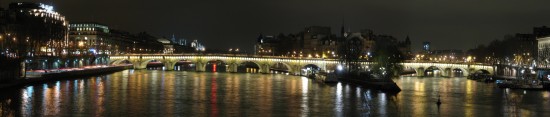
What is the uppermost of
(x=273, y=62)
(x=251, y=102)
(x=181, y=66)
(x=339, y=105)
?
(x=273, y=62)

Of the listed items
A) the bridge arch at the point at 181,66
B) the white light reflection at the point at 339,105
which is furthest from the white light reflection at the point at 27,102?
the bridge arch at the point at 181,66

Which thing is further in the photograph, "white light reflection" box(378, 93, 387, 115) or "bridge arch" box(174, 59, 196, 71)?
"bridge arch" box(174, 59, 196, 71)

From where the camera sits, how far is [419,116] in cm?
3856

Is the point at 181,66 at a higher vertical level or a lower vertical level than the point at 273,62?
lower

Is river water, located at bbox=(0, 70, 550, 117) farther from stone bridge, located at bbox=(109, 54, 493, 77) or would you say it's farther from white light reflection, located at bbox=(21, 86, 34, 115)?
stone bridge, located at bbox=(109, 54, 493, 77)

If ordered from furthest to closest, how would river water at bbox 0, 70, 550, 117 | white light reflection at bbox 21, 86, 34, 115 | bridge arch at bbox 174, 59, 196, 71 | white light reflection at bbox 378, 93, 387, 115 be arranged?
bridge arch at bbox 174, 59, 196, 71, white light reflection at bbox 378, 93, 387, 115, river water at bbox 0, 70, 550, 117, white light reflection at bbox 21, 86, 34, 115

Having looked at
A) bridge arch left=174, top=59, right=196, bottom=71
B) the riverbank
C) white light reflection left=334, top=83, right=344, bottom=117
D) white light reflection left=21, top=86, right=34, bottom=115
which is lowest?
white light reflection left=334, top=83, right=344, bottom=117

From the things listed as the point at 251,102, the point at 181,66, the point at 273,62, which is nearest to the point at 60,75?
the point at 251,102

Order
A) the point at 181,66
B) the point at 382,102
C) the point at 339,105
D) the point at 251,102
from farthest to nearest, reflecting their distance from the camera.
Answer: the point at 181,66, the point at 382,102, the point at 251,102, the point at 339,105

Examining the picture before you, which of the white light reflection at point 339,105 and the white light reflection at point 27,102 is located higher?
the white light reflection at point 27,102

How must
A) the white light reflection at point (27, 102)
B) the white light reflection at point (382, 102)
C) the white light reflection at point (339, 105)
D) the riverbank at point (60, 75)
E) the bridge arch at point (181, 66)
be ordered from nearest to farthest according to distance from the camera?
the white light reflection at point (27, 102) < the white light reflection at point (339, 105) < the white light reflection at point (382, 102) < the riverbank at point (60, 75) < the bridge arch at point (181, 66)

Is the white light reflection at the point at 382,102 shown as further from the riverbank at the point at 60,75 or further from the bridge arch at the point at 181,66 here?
the bridge arch at the point at 181,66

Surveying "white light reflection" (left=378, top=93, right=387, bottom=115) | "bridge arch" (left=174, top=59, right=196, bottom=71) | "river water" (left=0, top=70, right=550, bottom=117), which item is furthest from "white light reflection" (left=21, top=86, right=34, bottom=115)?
"bridge arch" (left=174, top=59, right=196, bottom=71)

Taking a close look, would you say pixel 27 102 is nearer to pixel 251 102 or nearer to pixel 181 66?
pixel 251 102
